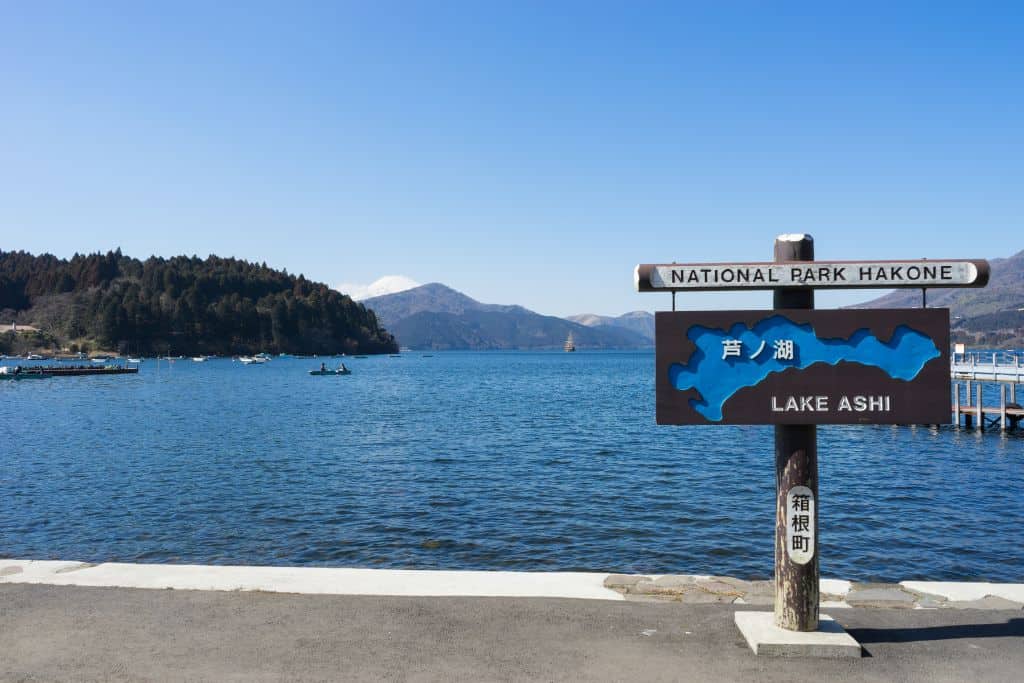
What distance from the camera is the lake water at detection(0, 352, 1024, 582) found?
2069 cm

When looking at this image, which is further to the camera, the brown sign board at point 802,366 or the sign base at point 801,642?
the brown sign board at point 802,366

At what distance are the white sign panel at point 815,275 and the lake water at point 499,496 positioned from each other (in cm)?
1088

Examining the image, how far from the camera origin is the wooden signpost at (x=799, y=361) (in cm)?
917

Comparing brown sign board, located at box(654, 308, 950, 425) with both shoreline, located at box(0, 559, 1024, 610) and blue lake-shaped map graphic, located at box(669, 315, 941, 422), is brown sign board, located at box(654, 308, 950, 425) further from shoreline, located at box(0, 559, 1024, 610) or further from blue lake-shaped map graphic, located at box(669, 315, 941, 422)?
shoreline, located at box(0, 559, 1024, 610)

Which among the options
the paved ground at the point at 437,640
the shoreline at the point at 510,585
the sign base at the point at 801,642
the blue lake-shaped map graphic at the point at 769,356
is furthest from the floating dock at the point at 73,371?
the sign base at the point at 801,642

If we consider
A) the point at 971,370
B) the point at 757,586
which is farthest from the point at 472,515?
the point at 971,370

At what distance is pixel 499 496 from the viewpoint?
29.4m

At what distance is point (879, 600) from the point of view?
34.6ft

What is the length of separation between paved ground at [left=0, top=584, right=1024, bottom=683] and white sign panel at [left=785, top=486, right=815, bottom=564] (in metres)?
1.21

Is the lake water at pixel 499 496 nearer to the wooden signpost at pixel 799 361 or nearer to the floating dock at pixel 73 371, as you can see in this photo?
the wooden signpost at pixel 799 361

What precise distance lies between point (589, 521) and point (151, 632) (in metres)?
17.0

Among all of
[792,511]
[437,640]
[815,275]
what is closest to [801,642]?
[792,511]

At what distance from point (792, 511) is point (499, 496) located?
20.9 metres

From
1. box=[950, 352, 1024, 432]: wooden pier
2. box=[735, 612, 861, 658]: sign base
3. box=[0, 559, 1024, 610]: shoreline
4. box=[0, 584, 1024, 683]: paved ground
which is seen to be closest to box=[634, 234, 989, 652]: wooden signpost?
box=[735, 612, 861, 658]: sign base
